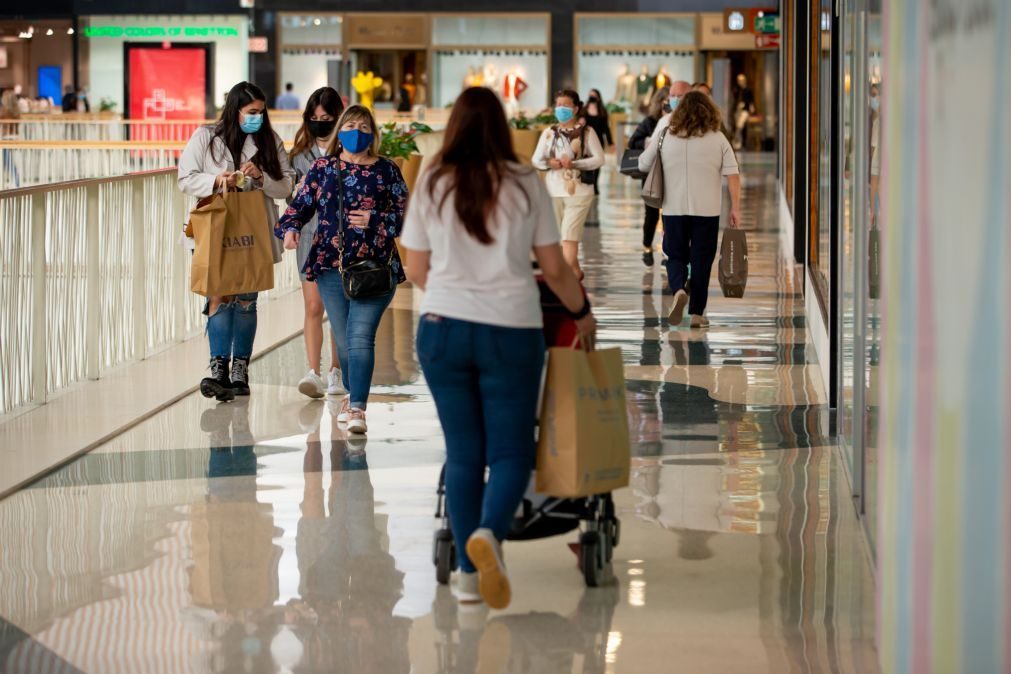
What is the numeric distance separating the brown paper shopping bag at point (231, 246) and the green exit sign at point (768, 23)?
24112mm

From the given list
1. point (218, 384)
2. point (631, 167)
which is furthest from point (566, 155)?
point (218, 384)

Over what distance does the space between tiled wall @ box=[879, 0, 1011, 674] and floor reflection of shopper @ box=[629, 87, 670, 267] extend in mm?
8966

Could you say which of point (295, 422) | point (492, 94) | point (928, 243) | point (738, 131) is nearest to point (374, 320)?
point (295, 422)

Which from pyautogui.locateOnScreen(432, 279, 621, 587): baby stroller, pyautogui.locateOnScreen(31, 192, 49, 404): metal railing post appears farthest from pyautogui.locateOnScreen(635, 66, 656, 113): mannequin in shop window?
pyautogui.locateOnScreen(432, 279, 621, 587): baby stroller

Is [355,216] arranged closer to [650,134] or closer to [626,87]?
[650,134]

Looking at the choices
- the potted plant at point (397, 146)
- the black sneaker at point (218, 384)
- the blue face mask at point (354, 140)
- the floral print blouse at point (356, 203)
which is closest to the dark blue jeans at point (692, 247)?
the black sneaker at point (218, 384)

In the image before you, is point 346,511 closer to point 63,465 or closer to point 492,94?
point 63,465

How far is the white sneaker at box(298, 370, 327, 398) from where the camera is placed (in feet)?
29.0

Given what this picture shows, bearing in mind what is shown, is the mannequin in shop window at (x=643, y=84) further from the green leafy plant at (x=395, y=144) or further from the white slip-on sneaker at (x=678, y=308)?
the white slip-on sneaker at (x=678, y=308)

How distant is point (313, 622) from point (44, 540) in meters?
1.48

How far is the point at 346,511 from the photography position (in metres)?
6.49

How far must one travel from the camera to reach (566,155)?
13500 millimetres

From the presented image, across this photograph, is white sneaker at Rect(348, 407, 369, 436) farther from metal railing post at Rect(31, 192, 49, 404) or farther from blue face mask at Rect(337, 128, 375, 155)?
metal railing post at Rect(31, 192, 49, 404)

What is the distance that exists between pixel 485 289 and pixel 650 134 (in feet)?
35.3
